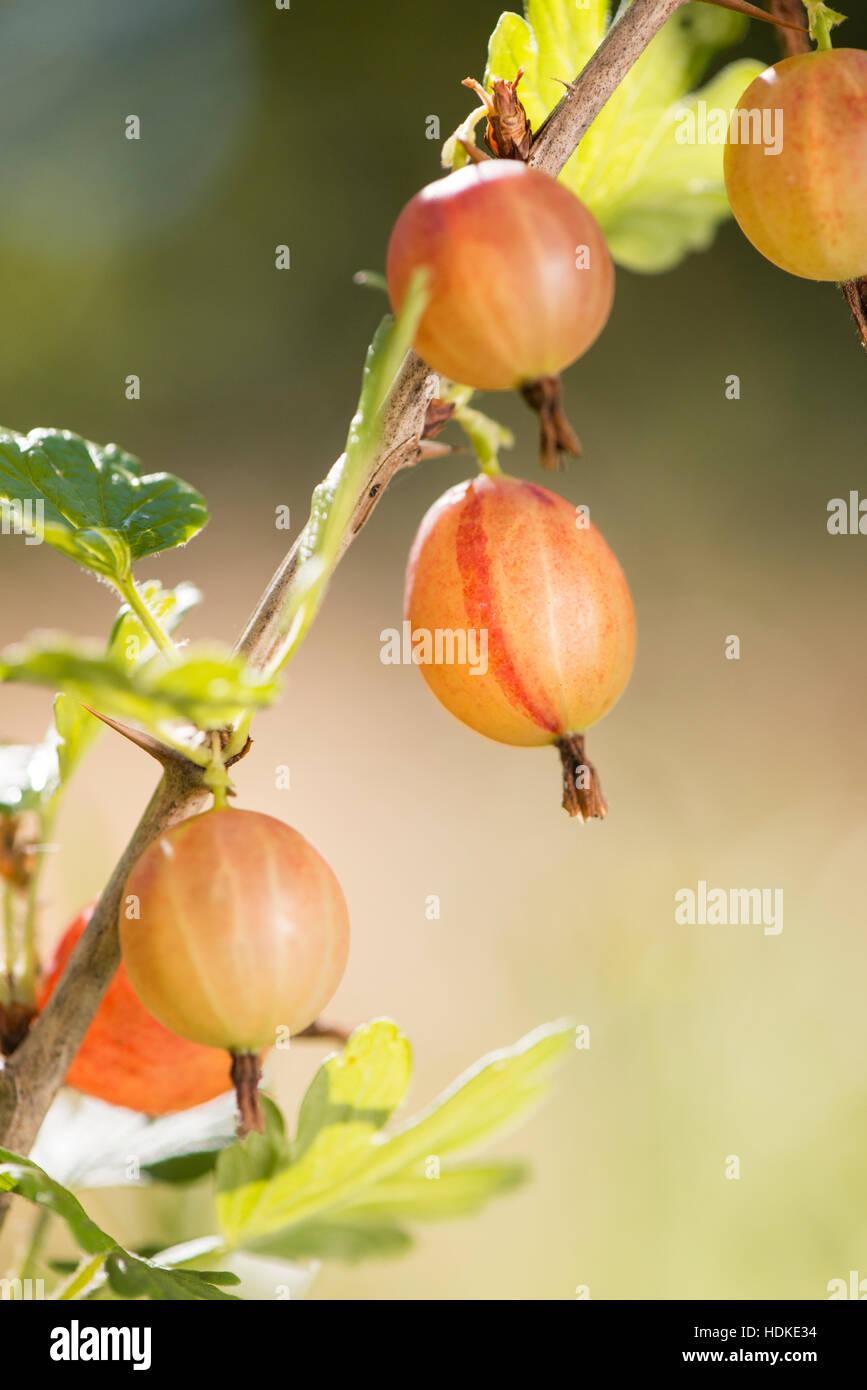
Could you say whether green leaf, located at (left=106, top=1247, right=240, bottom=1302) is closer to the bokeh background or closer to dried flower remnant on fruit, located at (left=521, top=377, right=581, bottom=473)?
dried flower remnant on fruit, located at (left=521, top=377, right=581, bottom=473)

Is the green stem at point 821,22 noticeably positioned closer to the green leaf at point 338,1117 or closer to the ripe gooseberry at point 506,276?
the ripe gooseberry at point 506,276

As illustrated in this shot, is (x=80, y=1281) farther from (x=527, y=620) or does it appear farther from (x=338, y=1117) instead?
(x=527, y=620)

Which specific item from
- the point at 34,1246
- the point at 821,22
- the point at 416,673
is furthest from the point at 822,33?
the point at 416,673

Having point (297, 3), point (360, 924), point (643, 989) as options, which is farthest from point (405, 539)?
point (297, 3)

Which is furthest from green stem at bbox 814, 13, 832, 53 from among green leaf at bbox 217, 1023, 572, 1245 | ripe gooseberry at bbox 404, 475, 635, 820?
green leaf at bbox 217, 1023, 572, 1245

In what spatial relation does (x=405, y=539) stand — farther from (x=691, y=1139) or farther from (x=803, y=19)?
(x=803, y=19)

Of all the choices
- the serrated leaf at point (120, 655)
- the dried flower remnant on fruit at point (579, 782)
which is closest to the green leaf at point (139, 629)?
the serrated leaf at point (120, 655)
